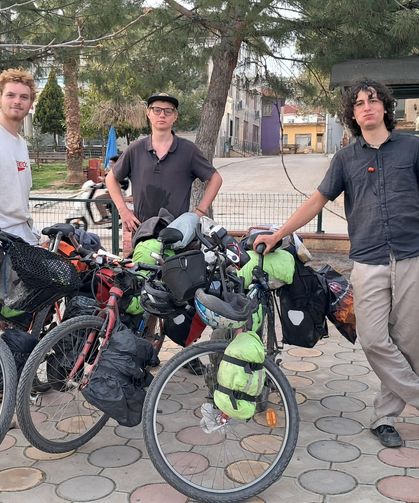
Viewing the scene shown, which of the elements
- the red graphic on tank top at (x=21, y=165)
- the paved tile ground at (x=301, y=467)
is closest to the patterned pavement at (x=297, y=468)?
the paved tile ground at (x=301, y=467)

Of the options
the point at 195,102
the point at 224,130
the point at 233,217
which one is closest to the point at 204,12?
the point at 233,217

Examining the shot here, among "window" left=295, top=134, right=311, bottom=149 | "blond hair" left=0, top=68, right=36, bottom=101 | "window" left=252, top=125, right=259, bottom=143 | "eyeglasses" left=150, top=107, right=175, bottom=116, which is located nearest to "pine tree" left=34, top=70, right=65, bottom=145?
"eyeglasses" left=150, top=107, right=175, bottom=116

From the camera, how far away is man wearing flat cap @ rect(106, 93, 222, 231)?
3.81 meters

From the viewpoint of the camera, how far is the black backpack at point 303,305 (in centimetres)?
335

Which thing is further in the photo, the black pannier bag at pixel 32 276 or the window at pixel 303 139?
the window at pixel 303 139

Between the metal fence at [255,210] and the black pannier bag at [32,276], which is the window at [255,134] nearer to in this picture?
the metal fence at [255,210]

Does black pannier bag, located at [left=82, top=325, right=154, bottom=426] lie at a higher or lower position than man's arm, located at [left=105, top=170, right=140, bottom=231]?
lower

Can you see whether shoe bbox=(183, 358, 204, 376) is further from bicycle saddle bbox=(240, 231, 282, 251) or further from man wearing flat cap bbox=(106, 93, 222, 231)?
man wearing flat cap bbox=(106, 93, 222, 231)

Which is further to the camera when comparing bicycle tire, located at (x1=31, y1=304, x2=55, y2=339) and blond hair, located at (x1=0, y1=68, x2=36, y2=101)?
bicycle tire, located at (x1=31, y1=304, x2=55, y2=339)

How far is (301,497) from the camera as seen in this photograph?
2.71m

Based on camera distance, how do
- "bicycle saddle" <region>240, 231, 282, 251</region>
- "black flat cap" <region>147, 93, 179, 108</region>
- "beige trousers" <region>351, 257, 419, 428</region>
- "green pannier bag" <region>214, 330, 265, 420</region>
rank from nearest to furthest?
"green pannier bag" <region>214, 330, 265, 420</region>, "beige trousers" <region>351, 257, 419, 428</region>, "bicycle saddle" <region>240, 231, 282, 251</region>, "black flat cap" <region>147, 93, 179, 108</region>

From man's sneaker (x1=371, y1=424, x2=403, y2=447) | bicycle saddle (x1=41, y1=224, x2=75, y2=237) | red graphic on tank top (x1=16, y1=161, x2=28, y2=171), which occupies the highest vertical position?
red graphic on tank top (x1=16, y1=161, x2=28, y2=171)

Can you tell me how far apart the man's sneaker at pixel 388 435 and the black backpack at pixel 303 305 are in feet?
1.93

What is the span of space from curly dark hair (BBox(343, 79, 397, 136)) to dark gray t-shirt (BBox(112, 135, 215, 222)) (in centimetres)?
104
